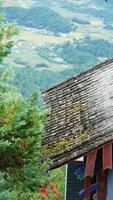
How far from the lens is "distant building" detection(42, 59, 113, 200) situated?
34.3 feet

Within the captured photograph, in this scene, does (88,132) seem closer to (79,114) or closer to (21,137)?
(21,137)

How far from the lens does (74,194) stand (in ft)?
56.2

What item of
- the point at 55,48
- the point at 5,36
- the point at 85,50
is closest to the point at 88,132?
the point at 5,36

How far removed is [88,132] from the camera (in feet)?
36.7

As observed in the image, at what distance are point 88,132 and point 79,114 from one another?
1.77 m

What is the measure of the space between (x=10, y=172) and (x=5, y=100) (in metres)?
1.31

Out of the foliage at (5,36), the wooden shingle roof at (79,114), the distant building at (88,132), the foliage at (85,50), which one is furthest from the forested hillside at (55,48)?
the foliage at (5,36)

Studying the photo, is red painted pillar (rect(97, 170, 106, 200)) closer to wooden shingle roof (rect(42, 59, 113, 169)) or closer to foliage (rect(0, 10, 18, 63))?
wooden shingle roof (rect(42, 59, 113, 169))

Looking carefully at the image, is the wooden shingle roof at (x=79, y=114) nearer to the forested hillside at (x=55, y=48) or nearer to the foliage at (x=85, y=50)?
the forested hillside at (x=55, y=48)

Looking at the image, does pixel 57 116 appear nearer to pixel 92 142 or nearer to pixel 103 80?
pixel 103 80

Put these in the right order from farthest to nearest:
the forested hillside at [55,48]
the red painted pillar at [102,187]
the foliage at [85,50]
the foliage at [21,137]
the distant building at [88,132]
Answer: the foliage at [85,50] → the forested hillside at [55,48] → the red painted pillar at [102,187] → the foliage at [21,137] → the distant building at [88,132]

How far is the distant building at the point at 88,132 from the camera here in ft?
34.3

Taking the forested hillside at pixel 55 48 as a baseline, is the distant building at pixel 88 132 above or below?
below

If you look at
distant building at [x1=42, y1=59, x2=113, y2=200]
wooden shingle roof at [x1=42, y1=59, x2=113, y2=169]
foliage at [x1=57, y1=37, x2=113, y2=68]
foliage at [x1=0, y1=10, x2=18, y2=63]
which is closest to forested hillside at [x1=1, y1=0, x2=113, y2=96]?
foliage at [x1=57, y1=37, x2=113, y2=68]
